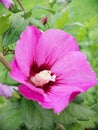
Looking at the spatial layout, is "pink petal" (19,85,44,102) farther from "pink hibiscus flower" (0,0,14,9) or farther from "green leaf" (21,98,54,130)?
"pink hibiscus flower" (0,0,14,9)

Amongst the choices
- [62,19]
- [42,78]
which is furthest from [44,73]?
[62,19]

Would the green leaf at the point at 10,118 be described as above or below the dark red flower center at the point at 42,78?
below

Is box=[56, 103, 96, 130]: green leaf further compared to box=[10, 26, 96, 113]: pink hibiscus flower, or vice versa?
box=[56, 103, 96, 130]: green leaf

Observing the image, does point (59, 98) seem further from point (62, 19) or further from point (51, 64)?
point (62, 19)

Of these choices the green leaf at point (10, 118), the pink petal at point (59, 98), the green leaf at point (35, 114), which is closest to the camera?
the pink petal at point (59, 98)

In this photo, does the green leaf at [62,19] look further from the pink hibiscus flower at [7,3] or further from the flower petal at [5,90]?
the flower petal at [5,90]

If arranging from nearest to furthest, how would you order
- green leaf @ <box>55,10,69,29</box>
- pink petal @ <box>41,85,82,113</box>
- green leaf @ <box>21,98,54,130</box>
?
1. pink petal @ <box>41,85,82,113</box>
2. green leaf @ <box>21,98,54,130</box>
3. green leaf @ <box>55,10,69,29</box>

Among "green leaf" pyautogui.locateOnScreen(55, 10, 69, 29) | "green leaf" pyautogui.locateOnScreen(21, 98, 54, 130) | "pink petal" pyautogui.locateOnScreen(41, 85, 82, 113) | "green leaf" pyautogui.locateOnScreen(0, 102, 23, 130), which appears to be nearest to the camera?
"pink petal" pyautogui.locateOnScreen(41, 85, 82, 113)

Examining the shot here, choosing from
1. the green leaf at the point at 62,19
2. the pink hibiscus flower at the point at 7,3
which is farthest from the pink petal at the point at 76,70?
the green leaf at the point at 62,19

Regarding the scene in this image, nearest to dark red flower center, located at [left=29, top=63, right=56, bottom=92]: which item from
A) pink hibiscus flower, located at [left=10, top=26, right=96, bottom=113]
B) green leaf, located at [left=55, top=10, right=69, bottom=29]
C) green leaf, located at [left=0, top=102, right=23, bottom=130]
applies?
pink hibiscus flower, located at [left=10, top=26, right=96, bottom=113]
